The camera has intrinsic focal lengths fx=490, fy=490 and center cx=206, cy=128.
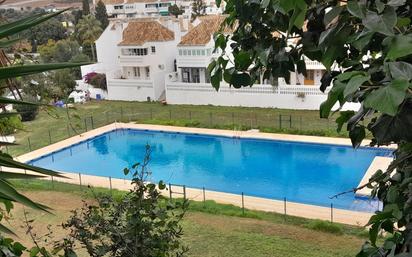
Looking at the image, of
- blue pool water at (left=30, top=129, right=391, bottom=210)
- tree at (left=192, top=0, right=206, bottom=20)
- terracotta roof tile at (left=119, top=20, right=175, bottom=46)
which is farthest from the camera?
tree at (left=192, top=0, right=206, bottom=20)

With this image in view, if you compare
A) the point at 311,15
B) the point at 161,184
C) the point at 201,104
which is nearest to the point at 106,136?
the point at 201,104

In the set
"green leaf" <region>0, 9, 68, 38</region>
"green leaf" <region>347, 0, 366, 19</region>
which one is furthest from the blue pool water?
"green leaf" <region>347, 0, 366, 19</region>

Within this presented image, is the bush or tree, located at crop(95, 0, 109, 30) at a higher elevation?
tree, located at crop(95, 0, 109, 30)

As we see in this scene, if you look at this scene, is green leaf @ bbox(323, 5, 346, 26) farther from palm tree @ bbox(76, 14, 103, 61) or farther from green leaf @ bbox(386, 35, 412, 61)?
palm tree @ bbox(76, 14, 103, 61)

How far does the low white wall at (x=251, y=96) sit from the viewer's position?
2016 cm

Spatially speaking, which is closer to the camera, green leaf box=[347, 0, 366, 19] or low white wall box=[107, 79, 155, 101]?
green leaf box=[347, 0, 366, 19]

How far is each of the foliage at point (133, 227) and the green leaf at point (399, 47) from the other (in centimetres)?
209

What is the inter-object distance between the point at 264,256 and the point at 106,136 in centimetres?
1238

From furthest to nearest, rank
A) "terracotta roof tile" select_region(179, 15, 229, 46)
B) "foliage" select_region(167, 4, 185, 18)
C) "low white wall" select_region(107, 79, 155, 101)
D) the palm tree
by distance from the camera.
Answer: "foliage" select_region(167, 4, 185, 18) → the palm tree → "low white wall" select_region(107, 79, 155, 101) → "terracotta roof tile" select_region(179, 15, 229, 46)

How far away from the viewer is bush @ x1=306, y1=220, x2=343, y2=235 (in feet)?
31.2

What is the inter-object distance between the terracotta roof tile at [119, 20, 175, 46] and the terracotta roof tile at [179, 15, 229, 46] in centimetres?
134

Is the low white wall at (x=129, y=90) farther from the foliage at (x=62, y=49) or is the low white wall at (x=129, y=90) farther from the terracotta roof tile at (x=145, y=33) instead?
the foliage at (x=62, y=49)

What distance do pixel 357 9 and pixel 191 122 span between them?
18751 millimetres

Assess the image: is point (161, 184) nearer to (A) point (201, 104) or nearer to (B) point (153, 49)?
(A) point (201, 104)
